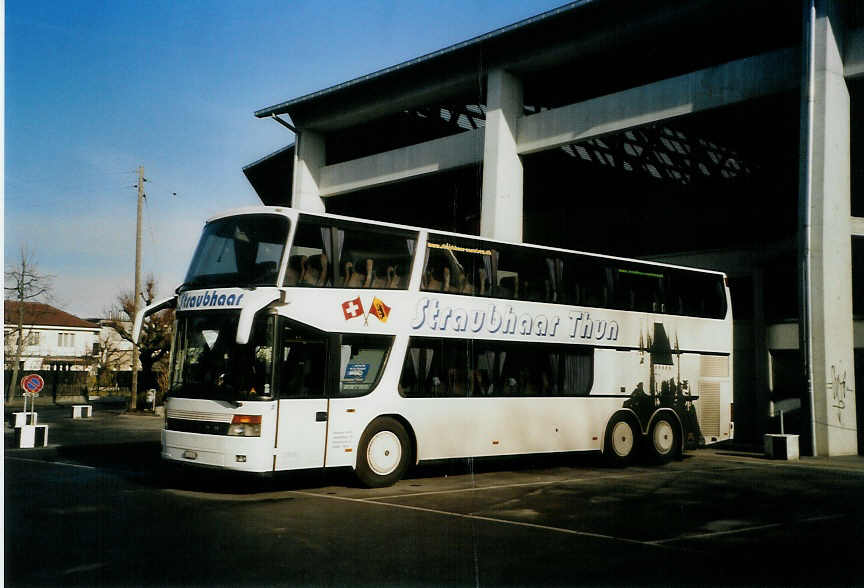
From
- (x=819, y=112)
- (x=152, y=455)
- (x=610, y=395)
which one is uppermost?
(x=819, y=112)

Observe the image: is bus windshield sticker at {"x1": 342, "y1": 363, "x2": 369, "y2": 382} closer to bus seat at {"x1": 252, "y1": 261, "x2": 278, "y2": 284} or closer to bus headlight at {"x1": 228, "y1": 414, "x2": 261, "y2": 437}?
bus headlight at {"x1": 228, "y1": 414, "x2": 261, "y2": 437}

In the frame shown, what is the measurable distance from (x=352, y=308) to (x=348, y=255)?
32.4 inches

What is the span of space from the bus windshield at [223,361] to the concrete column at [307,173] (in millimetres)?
18870

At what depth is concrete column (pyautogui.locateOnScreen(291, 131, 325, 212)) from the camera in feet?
99.3

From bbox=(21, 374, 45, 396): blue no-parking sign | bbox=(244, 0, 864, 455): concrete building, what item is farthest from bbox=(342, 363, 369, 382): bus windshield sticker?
bbox=(21, 374, 45, 396): blue no-parking sign

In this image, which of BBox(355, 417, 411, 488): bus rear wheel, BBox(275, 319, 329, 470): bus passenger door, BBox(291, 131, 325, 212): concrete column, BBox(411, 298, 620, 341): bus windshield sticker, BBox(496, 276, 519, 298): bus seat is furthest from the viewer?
BBox(291, 131, 325, 212): concrete column

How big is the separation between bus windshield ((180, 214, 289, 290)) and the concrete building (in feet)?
42.3

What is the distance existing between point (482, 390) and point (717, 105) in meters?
11.3

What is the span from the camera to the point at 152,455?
1702cm

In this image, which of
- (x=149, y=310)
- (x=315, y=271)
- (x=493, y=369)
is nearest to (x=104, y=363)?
(x=149, y=310)

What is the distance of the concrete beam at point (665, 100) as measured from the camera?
65.6 feet

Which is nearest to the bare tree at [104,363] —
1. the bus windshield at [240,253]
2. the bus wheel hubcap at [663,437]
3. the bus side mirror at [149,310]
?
the bus side mirror at [149,310]

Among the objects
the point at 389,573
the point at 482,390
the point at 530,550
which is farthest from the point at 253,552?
the point at 482,390

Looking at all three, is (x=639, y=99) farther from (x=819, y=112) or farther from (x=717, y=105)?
(x=819, y=112)
